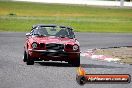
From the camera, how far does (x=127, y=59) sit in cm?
2233

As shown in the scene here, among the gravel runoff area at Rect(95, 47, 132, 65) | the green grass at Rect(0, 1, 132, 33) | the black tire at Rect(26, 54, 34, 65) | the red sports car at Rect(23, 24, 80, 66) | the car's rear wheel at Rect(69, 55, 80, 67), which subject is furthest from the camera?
the green grass at Rect(0, 1, 132, 33)

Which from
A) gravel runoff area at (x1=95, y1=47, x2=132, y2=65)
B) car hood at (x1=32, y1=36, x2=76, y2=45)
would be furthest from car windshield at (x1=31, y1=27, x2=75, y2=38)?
gravel runoff area at (x1=95, y1=47, x2=132, y2=65)

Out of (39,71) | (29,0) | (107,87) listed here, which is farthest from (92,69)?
(29,0)

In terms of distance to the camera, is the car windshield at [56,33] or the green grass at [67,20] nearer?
the car windshield at [56,33]

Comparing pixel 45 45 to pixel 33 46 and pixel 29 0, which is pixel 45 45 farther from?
pixel 29 0

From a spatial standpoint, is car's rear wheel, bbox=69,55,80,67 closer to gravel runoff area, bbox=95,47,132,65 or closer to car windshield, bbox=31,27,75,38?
car windshield, bbox=31,27,75,38

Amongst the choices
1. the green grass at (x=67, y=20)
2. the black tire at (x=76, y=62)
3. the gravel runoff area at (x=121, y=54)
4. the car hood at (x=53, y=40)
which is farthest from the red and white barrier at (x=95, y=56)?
the green grass at (x=67, y=20)

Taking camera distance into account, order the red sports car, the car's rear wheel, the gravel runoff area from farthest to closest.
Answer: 1. the gravel runoff area
2. the car's rear wheel
3. the red sports car

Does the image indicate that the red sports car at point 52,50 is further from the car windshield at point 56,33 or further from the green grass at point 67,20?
the green grass at point 67,20

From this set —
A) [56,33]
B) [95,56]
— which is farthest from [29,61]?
[95,56]

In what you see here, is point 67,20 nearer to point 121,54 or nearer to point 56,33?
point 121,54

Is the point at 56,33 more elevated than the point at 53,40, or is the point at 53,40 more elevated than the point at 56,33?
the point at 56,33

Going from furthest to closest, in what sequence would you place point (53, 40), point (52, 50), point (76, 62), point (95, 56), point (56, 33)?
1. point (95, 56)
2. point (56, 33)
3. point (76, 62)
4. point (53, 40)
5. point (52, 50)

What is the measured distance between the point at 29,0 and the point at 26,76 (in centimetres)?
9993
